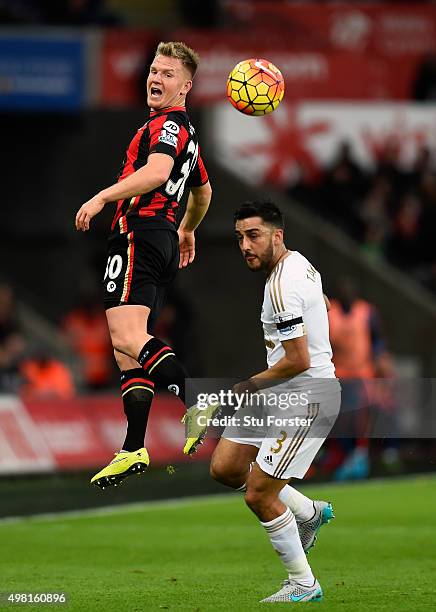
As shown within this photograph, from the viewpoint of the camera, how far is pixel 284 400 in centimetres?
893

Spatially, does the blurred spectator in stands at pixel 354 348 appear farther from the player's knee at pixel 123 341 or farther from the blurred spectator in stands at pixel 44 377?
the player's knee at pixel 123 341

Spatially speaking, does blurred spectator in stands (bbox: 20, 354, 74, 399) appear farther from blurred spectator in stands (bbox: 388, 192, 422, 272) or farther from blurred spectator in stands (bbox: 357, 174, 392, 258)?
blurred spectator in stands (bbox: 388, 192, 422, 272)

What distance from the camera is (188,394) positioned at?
914 cm

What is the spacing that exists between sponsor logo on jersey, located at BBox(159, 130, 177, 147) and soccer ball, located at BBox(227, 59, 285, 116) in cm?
59

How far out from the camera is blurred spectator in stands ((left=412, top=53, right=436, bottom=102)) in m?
22.1

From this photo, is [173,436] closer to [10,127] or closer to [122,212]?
[10,127]

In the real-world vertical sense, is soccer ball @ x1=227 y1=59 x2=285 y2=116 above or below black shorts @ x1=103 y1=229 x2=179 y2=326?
above

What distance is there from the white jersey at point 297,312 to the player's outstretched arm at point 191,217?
4.01 ft

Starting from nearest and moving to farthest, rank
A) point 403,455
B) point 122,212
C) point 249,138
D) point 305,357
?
point 305,357 < point 122,212 < point 403,455 < point 249,138

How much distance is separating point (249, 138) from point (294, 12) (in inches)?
86.3

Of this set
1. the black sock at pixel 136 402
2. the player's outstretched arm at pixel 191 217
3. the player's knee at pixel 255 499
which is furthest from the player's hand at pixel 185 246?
the player's knee at pixel 255 499

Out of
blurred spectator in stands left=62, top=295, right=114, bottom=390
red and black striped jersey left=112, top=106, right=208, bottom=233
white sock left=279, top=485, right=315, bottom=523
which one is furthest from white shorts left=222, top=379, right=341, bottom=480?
blurred spectator in stands left=62, top=295, right=114, bottom=390

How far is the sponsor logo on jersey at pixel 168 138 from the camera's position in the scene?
30.0ft

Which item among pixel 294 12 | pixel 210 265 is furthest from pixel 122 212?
pixel 294 12
